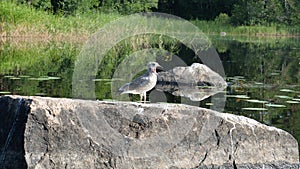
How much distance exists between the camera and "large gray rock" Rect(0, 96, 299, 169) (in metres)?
5.43

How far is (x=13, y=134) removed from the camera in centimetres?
546

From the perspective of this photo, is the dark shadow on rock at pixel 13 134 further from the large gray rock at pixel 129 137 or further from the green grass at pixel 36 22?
the green grass at pixel 36 22

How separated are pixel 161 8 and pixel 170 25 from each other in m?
16.5

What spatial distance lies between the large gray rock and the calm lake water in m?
1.78

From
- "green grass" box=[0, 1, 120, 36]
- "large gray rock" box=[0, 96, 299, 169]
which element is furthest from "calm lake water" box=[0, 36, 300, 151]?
"large gray rock" box=[0, 96, 299, 169]

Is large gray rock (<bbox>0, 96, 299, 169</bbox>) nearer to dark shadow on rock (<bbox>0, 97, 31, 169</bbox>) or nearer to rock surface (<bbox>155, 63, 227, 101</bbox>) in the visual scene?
dark shadow on rock (<bbox>0, 97, 31, 169</bbox>)

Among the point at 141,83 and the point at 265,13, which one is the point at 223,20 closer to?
the point at 265,13

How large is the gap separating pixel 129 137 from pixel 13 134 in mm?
1128

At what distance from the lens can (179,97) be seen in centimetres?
1123

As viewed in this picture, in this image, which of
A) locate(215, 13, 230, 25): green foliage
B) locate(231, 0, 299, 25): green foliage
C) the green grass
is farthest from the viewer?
locate(215, 13, 230, 25): green foliage

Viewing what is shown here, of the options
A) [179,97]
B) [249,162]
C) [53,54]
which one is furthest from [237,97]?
[53,54]

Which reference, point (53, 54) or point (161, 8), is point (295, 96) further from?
point (161, 8)

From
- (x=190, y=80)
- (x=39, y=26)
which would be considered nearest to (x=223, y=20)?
(x=39, y=26)

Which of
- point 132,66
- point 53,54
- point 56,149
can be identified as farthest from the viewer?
point 53,54
